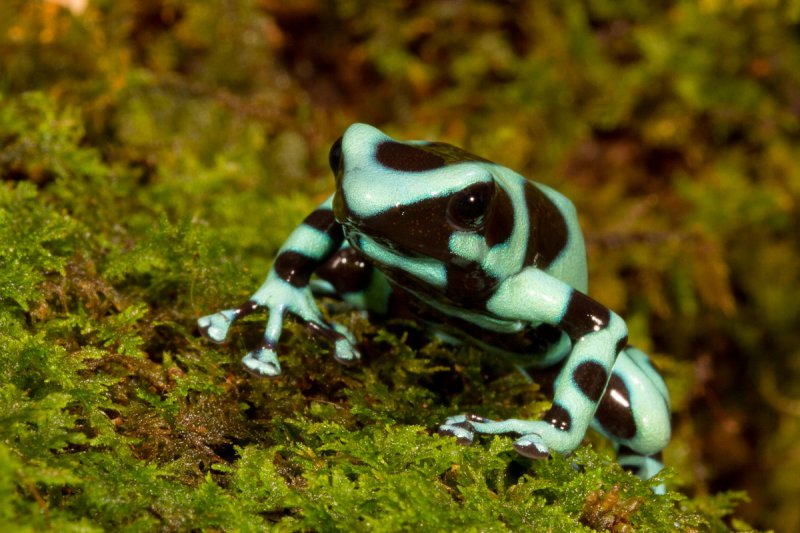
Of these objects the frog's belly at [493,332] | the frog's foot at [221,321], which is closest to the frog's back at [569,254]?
the frog's belly at [493,332]

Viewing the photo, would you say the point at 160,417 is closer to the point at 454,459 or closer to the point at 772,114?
the point at 454,459

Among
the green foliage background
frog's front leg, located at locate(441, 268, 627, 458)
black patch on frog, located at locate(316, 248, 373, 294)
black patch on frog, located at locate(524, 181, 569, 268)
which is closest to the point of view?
the green foliage background

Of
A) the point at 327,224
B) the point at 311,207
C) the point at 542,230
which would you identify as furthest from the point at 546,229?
the point at 311,207

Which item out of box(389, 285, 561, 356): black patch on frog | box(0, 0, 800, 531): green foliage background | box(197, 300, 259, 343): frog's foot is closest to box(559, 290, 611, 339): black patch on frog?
box(389, 285, 561, 356): black patch on frog

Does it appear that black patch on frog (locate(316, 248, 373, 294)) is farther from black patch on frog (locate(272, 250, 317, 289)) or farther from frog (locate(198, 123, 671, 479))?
black patch on frog (locate(272, 250, 317, 289))

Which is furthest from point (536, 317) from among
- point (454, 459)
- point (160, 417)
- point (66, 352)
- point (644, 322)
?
point (644, 322)

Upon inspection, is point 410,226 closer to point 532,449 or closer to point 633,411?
point 532,449
